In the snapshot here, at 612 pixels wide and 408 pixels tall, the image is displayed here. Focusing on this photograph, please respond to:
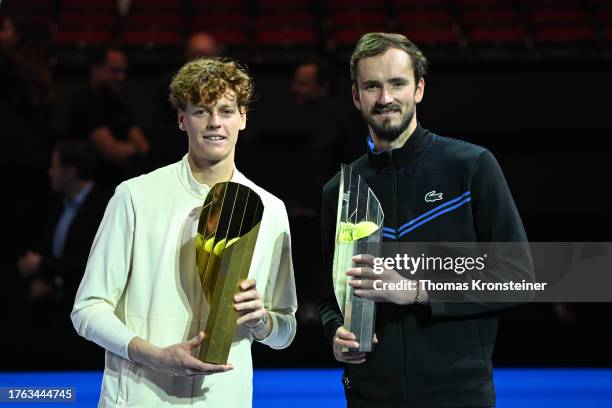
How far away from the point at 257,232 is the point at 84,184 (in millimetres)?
3016

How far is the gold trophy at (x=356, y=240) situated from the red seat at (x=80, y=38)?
6406 millimetres

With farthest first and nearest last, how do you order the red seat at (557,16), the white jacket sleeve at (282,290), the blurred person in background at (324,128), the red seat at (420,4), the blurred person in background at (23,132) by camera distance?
the red seat at (420,4) < the red seat at (557,16) < the blurred person in background at (23,132) < the blurred person in background at (324,128) < the white jacket sleeve at (282,290)

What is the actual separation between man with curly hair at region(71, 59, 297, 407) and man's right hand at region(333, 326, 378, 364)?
0.63 ft

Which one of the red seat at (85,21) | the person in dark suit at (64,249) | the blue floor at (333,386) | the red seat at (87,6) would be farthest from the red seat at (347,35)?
the blue floor at (333,386)

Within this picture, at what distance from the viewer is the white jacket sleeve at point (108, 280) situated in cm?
239

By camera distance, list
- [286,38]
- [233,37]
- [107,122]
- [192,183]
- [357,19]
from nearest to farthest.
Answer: [192,183] < [107,122] < [286,38] < [233,37] < [357,19]

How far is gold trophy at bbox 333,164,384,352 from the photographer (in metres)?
2.47

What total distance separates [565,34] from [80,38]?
469 cm

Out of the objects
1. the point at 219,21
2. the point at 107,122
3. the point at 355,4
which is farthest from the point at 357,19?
the point at 107,122

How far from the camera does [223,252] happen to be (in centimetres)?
236

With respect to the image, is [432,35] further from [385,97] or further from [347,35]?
[385,97]

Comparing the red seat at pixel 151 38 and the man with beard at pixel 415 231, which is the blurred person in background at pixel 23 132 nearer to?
the red seat at pixel 151 38

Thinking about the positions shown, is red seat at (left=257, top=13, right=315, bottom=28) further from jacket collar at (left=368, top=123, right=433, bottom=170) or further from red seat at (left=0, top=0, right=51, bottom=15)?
jacket collar at (left=368, top=123, right=433, bottom=170)

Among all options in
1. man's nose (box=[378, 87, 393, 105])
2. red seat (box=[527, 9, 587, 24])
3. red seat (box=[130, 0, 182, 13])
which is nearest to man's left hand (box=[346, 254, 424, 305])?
man's nose (box=[378, 87, 393, 105])
